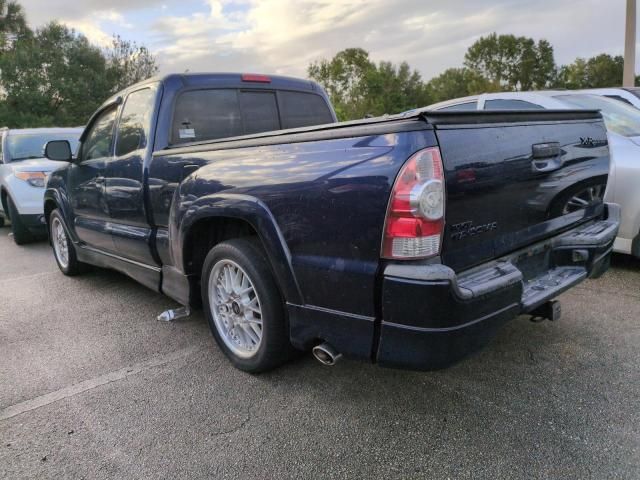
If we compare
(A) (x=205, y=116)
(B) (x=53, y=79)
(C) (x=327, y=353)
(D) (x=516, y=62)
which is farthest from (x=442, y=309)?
(D) (x=516, y=62)

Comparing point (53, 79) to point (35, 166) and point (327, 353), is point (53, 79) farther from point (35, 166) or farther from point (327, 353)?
point (327, 353)

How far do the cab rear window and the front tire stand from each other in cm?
115

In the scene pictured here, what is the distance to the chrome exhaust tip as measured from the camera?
2416mm

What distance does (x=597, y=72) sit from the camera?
47000mm

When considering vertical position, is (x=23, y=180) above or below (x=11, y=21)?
below

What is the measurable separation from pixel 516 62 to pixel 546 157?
6356 cm

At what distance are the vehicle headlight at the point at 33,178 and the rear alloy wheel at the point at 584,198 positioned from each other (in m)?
7.11

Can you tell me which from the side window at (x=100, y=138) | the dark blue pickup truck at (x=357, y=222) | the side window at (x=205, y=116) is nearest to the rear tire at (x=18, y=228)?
the side window at (x=100, y=138)

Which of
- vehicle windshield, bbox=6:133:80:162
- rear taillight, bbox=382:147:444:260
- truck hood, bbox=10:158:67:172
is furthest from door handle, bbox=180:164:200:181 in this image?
vehicle windshield, bbox=6:133:80:162

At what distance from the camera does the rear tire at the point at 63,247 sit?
5.38 metres

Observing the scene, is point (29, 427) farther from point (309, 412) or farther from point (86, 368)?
point (309, 412)

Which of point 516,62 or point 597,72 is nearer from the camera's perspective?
point 597,72

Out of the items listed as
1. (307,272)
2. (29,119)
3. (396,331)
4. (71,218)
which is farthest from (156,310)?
(29,119)

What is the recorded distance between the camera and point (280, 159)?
8.23 feet
